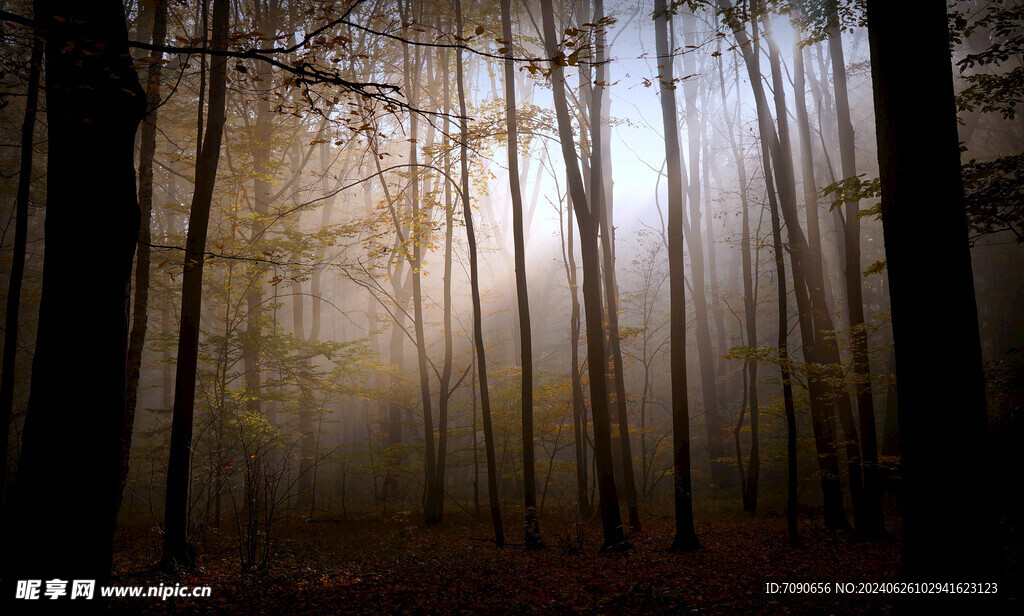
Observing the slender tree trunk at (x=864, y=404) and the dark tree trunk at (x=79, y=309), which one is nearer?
the dark tree trunk at (x=79, y=309)

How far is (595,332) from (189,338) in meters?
6.01

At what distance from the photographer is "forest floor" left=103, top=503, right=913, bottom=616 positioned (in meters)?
5.00

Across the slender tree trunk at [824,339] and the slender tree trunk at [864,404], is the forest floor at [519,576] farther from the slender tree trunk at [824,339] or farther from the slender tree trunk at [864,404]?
the slender tree trunk at [824,339]

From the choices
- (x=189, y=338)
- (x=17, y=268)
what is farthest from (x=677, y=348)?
(x=17, y=268)

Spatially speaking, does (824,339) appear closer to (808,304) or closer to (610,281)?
(808,304)

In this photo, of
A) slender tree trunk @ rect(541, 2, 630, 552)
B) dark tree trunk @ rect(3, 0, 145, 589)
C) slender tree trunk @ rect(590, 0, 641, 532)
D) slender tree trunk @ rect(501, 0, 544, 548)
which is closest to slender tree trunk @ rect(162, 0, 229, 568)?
dark tree trunk @ rect(3, 0, 145, 589)

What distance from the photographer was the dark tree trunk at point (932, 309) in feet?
9.21

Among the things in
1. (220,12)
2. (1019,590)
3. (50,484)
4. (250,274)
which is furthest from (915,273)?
(250,274)

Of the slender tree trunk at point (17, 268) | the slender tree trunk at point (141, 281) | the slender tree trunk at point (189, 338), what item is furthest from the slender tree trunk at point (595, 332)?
the slender tree trunk at point (17, 268)

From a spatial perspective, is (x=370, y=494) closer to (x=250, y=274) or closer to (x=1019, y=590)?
(x=250, y=274)

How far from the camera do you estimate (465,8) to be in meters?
13.7

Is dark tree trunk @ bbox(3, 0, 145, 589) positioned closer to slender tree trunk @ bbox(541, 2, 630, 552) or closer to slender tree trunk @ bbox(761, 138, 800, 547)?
slender tree trunk @ bbox(541, 2, 630, 552)

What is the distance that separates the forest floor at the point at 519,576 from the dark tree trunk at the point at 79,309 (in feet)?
7.61

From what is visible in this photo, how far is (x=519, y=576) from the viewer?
6656mm
